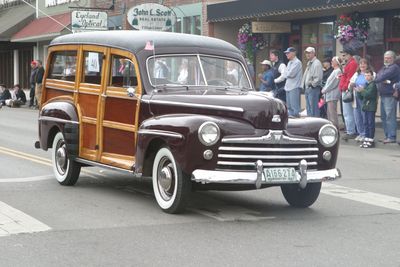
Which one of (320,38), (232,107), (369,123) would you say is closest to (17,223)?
(232,107)

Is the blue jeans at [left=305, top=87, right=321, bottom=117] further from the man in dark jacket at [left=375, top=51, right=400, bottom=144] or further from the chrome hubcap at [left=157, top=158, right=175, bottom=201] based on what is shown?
the chrome hubcap at [left=157, top=158, right=175, bottom=201]

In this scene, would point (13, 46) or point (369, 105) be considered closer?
point (369, 105)

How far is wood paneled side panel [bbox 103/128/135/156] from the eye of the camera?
8016 mm

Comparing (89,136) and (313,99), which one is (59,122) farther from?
(313,99)

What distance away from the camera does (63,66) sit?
384 inches

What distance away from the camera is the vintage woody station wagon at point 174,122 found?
6984 mm

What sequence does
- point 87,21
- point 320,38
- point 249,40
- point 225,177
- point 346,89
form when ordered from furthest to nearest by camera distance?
point 87,21 < point 249,40 < point 320,38 < point 346,89 < point 225,177

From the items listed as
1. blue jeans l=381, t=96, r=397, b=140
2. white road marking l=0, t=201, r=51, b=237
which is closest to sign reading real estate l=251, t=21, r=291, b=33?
blue jeans l=381, t=96, r=397, b=140

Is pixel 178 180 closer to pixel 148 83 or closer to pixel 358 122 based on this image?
pixel 148 83

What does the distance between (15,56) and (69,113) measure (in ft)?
120

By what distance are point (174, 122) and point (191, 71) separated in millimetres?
1343

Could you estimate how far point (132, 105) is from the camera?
8039 mm

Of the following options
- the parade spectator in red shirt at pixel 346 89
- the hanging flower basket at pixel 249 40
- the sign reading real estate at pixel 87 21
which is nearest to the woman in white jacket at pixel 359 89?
the parade spectator in red shirt at pixel 346 89

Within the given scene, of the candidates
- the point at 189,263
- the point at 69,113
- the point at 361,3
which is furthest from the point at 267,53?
the point at 189,263
